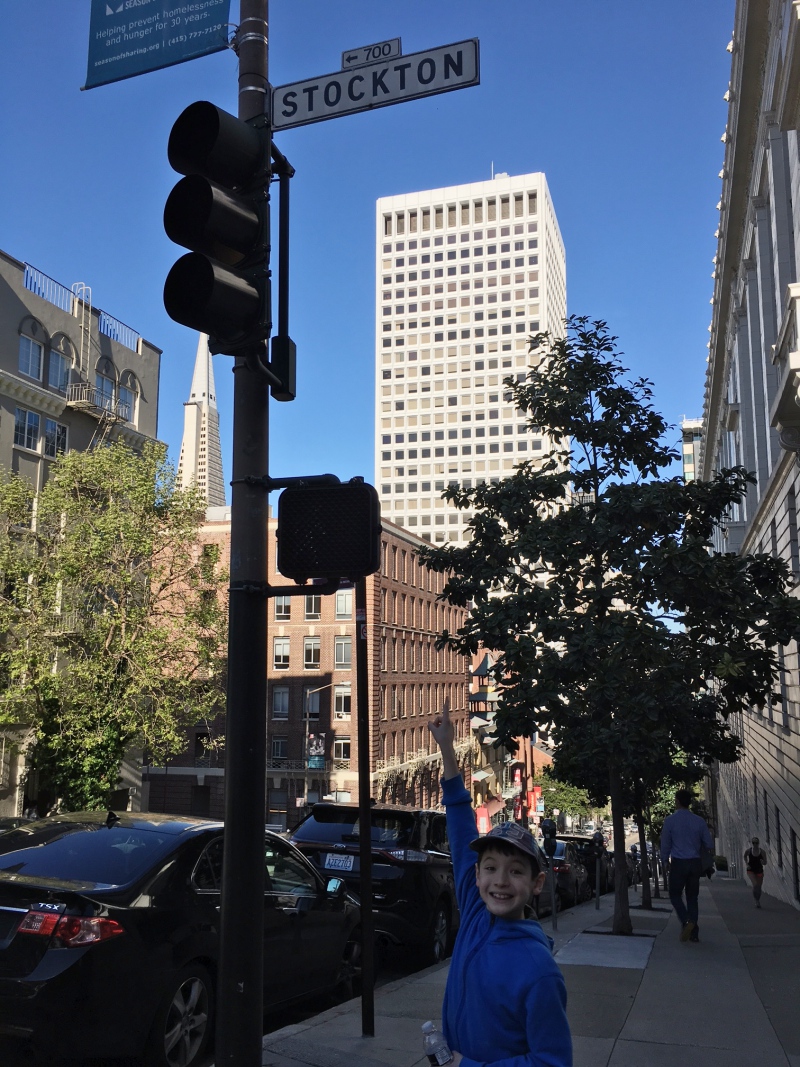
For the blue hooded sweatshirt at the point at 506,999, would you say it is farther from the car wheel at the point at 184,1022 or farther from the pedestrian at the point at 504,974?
the car wheel at the point at 184,1022

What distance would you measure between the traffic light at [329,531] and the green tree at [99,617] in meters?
25.8

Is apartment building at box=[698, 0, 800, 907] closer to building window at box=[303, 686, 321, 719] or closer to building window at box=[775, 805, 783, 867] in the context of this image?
building window at box=[775, 805, 783, 867]

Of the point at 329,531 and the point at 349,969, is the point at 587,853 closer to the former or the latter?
the point at 349,969

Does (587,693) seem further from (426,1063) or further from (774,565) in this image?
(426,1063)

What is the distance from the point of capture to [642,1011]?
745 centimetres

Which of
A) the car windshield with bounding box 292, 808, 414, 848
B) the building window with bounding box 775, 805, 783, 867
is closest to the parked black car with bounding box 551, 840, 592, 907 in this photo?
the building window with bounding box 775, 805, 783, 867

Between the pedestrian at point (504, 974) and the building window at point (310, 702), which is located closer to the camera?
the pedestrian at point (504, 974)

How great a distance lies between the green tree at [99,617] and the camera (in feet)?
95.6

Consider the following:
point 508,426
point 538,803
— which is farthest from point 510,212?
point 538,803

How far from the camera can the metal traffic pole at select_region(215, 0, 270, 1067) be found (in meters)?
3.89

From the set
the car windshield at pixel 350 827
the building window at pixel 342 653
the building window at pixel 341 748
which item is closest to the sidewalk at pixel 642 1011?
the car windshield at pixel 350 827

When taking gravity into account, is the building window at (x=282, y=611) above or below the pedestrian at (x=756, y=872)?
above

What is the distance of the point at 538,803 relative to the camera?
235 ft

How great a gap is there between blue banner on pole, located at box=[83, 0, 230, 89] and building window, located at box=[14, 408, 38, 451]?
3471 cm
